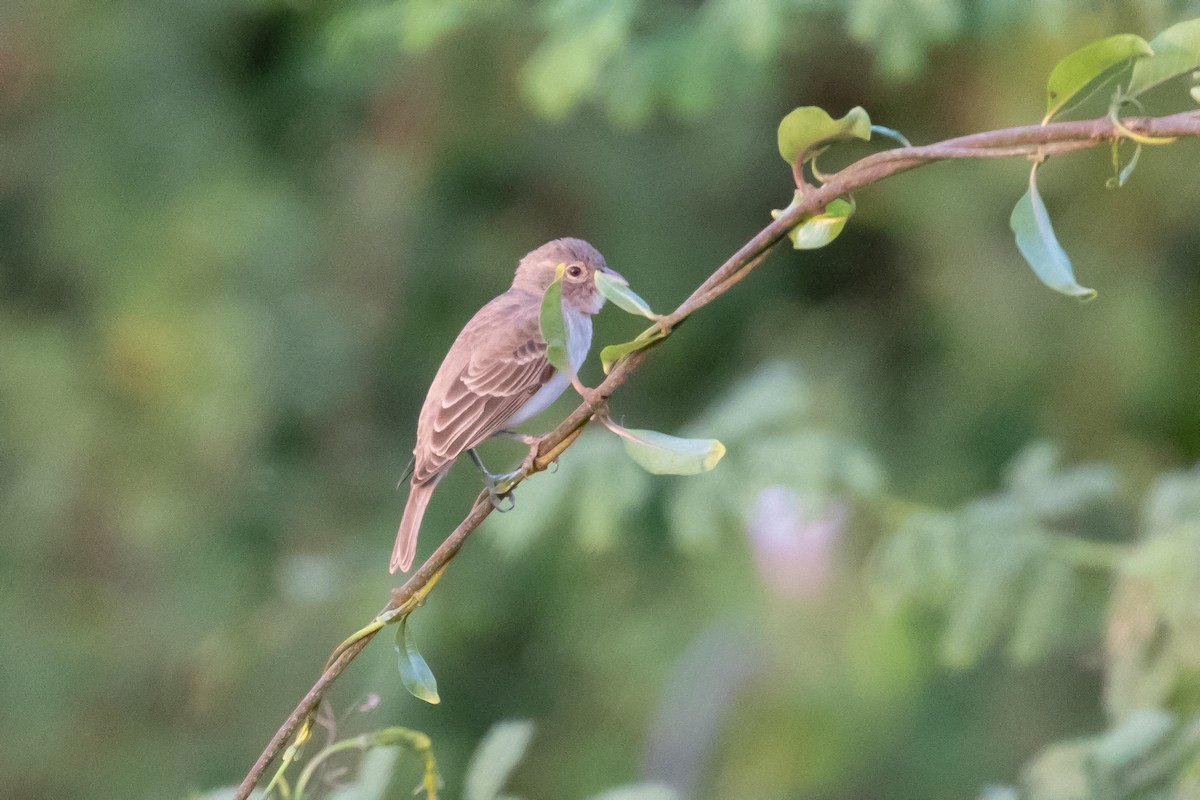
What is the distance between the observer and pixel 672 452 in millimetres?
954

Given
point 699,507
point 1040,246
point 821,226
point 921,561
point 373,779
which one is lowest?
point 1040,246

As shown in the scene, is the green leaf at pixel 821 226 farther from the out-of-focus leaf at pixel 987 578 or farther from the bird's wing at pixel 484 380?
the out-of-focus leaf at pixel 987 578

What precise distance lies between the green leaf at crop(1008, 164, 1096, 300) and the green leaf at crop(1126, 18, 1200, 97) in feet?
0.37

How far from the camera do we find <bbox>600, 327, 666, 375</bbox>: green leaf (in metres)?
0.96

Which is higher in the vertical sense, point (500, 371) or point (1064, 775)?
point (500, 371)

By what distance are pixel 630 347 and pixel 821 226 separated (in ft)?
0.49

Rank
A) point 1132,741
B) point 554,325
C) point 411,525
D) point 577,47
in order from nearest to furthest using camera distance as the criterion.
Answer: point 554,325
point 411,525
point 1132,741
point 577,47

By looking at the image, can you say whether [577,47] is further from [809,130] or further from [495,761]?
[809,130]

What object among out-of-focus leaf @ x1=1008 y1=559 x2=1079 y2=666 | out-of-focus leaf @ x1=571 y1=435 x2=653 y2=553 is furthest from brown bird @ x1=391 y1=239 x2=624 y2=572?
out-of-focus leaf @ x1=1008 y1=559 x2=1079 y2=666

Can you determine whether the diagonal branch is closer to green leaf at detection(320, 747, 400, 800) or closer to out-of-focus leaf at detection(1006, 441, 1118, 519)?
green leaf at detection(320, 747, 400, 800)

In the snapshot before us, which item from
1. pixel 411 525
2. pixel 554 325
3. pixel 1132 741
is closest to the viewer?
pixel 554 325

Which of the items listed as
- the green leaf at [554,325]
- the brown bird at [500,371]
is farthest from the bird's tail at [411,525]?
the green leaf at [554,325]

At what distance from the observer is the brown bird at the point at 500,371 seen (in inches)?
58.1

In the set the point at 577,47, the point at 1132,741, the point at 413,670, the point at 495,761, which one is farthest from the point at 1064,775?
the point at 577,47
